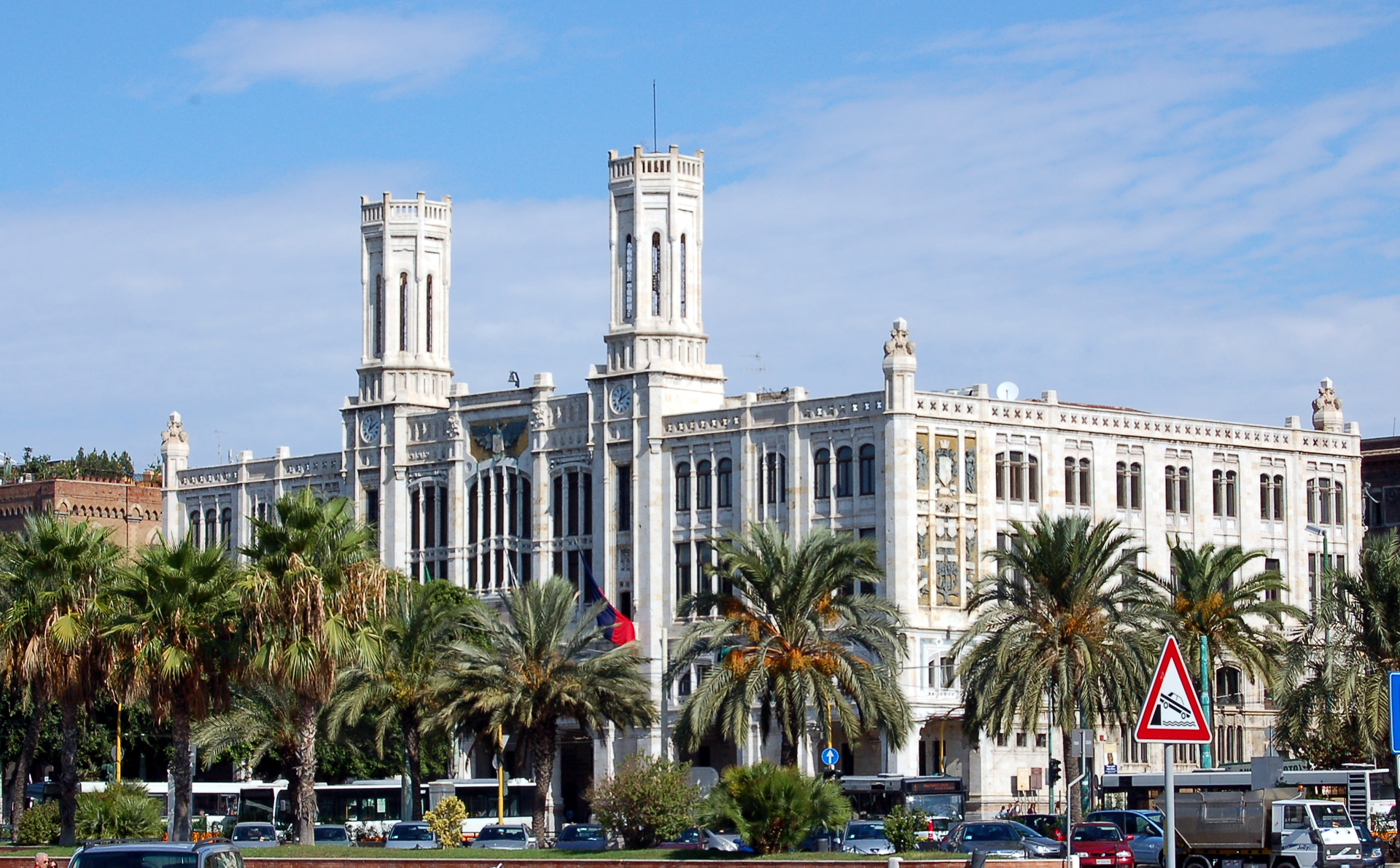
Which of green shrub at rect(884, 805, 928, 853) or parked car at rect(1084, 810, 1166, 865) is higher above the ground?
green shrub at rect(884, 805, 928, 853)

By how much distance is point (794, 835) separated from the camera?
1820 inches

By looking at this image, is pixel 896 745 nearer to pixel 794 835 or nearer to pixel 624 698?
pixel 624 698

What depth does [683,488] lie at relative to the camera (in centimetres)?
8944

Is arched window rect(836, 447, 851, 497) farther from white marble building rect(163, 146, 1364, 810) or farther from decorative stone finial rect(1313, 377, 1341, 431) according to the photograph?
decorative stone finial rect(1313, 377, 1341, 431)

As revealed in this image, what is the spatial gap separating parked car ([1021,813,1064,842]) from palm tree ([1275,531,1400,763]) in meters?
7.10

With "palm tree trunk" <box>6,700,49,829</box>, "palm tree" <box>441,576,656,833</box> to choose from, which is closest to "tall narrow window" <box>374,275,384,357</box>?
"palm tree trunk" <box>6,700,49,829</box>

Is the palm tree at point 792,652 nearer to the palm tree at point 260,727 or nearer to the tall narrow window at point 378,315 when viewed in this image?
the palm tree at point 260,727

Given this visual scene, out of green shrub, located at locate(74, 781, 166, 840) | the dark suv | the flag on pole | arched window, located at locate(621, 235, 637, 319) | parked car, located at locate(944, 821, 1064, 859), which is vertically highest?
arched window, located at locate(621, 235, 637, 319)

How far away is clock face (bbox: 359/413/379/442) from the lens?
329ft

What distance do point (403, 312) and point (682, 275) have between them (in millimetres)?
16537

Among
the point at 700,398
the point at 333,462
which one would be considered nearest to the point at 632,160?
the point at 700,398

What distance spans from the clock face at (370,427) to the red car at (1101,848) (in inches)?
2080

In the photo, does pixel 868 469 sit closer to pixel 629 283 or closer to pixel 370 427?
pixel 629 283

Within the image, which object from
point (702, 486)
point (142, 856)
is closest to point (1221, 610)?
point (702, 486)
